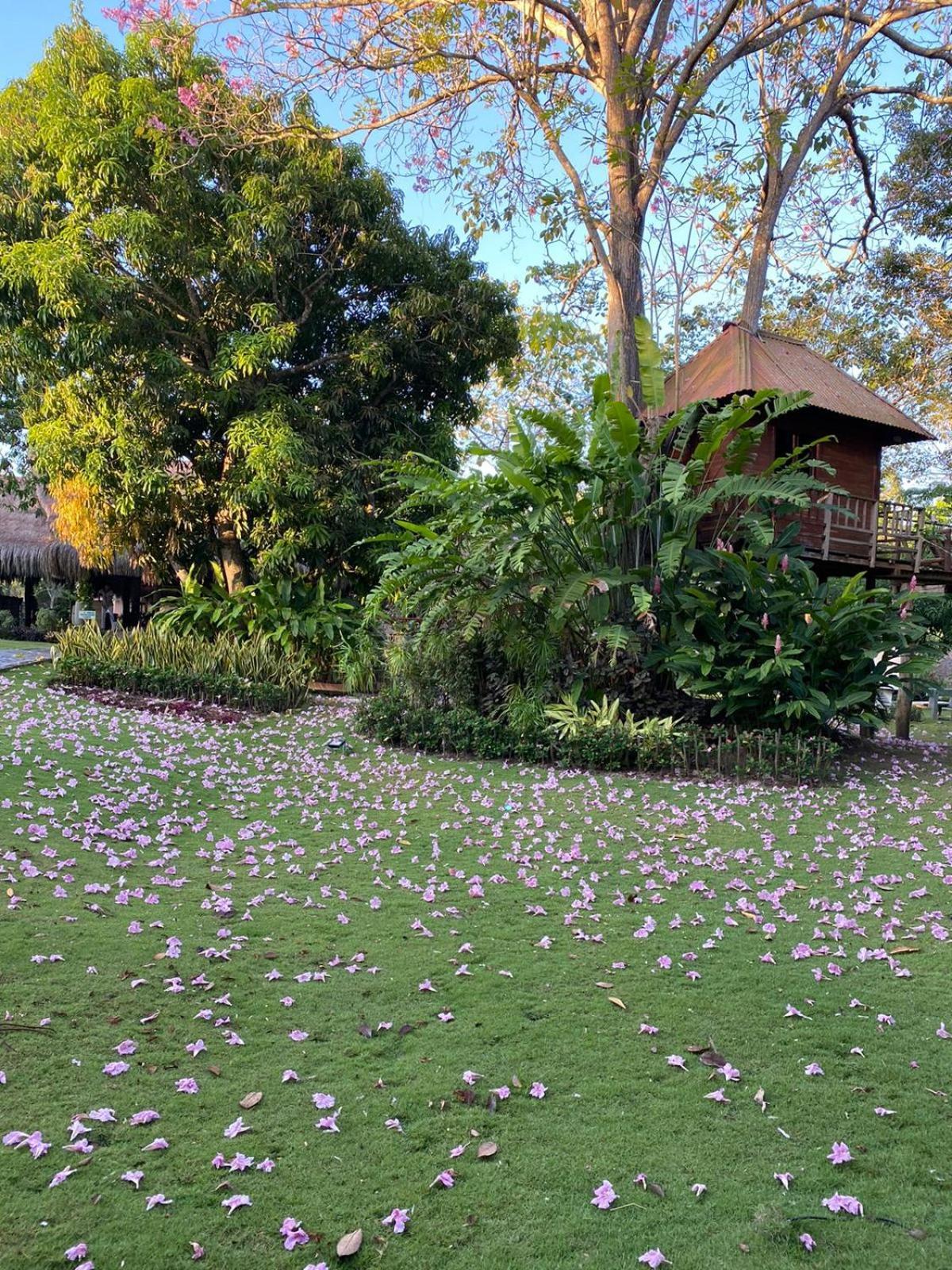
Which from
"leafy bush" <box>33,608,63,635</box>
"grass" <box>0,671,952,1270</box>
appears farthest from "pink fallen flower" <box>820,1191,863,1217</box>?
"leafy bush" <box>33,608,63,635</box>

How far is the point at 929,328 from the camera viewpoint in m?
18.2

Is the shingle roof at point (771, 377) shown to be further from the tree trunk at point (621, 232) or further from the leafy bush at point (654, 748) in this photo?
the leafy bush at point (654, 748)

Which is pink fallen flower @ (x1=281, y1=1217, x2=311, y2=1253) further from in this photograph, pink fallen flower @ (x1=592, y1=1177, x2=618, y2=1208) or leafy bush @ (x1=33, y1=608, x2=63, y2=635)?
leafy bush @ (x1=33, y1=608, x2=63, y2=635)

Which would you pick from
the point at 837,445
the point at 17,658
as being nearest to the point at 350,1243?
the point at 837,445

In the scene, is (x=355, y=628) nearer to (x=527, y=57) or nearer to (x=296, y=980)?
(x=527, y=57)

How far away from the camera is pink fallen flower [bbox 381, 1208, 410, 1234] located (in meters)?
2.21

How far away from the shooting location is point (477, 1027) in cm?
328

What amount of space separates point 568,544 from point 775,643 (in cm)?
217

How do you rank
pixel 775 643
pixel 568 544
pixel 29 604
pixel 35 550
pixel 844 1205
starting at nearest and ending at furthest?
1. pixel 844 1205
2. pixel 775 643
3. pixel 568 544
4. pixel 35 550
5. pixel 29 604

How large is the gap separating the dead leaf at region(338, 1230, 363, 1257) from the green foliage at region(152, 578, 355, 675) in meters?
10.6

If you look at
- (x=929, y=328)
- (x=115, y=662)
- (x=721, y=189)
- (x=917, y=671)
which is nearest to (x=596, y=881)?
(x=917, y=671)

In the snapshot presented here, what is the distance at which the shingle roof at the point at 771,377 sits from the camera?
515 inches

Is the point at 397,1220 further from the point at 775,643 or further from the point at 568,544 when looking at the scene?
the point at 568,544

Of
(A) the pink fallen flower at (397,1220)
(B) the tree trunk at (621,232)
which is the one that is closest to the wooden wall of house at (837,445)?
(B) the tree trunk at (621,232)
